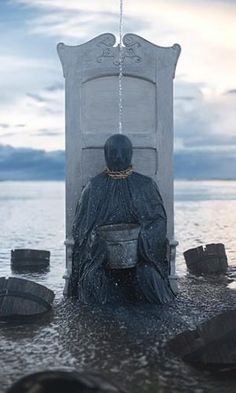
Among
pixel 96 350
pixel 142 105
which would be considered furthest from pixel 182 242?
pixel 96 350

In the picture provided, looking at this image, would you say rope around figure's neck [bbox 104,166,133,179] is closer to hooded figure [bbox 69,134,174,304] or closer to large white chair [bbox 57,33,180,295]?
hooded figure [bbox 69,134,174,304]

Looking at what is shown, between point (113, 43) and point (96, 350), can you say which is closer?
point (96, 350)

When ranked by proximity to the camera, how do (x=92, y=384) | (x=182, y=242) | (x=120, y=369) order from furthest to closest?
(x=182, y=242), (x=120, y=369), (x=92, y=384)

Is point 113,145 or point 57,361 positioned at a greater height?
point 113,145

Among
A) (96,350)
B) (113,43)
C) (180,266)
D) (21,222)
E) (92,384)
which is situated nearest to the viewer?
(92,384)

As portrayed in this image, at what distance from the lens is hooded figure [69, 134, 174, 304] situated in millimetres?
6676

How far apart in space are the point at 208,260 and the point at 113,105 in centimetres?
291

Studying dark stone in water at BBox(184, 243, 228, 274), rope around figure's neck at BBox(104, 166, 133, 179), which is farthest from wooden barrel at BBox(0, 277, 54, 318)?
dark stone in water at BBox(184, 243, 228, 274)

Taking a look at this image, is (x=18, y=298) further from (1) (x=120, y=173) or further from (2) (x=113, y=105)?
(2) (x=113, y=105)

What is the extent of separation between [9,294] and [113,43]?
3.21 metres

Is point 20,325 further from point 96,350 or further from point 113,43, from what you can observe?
point 113,43

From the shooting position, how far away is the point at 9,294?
21.1ft

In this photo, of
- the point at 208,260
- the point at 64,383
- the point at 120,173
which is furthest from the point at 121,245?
the point at 208,260

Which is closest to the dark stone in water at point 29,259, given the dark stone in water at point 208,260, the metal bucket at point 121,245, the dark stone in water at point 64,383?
the dark stone in water at point 208,260
